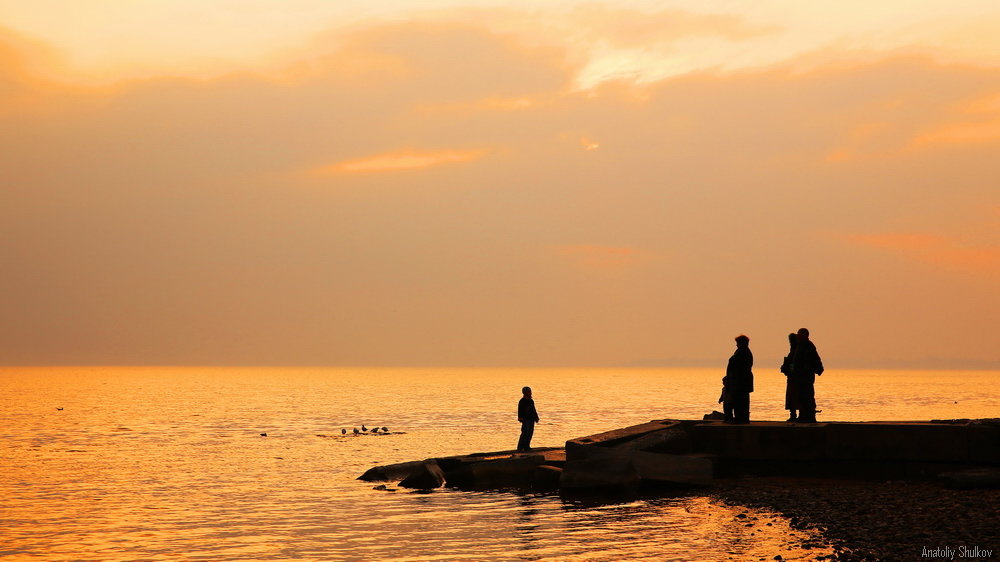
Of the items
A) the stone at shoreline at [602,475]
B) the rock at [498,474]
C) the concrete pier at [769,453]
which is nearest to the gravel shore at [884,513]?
the concrete pier at [769,453]

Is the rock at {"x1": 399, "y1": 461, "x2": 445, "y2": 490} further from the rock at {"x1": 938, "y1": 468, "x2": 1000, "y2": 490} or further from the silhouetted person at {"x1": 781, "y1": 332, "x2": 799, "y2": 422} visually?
the rock at {"x1": 938, "y1": 468, "x2": 1000, "y2": 490}

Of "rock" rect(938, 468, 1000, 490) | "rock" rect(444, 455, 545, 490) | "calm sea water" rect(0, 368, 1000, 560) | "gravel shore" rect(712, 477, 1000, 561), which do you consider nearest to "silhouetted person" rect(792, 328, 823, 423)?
"gravel shore" rect(712, 477, 1000, 561)

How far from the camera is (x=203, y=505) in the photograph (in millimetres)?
24547

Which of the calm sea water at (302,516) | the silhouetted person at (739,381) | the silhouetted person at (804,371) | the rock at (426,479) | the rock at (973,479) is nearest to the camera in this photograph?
the calm sea water at (302,516)

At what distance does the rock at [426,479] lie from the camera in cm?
2492

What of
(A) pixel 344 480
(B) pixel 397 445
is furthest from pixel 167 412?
(A) pixel 344 480

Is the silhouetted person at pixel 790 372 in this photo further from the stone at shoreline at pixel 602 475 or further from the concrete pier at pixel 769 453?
the stone at shoreline at pixel 602 475

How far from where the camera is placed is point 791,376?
22.2 m

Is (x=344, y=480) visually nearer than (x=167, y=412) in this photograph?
Yes

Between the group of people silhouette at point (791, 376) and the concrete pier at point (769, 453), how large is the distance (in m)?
0.72

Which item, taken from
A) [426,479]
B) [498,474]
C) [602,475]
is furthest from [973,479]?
[426,479]

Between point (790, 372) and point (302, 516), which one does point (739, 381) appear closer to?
point (790, 372)

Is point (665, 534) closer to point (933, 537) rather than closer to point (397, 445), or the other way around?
point (933, 537)

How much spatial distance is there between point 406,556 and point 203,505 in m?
10.3
